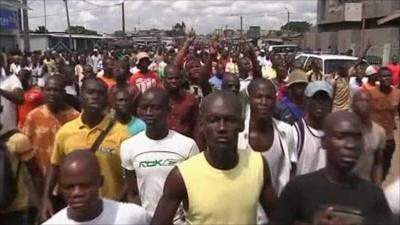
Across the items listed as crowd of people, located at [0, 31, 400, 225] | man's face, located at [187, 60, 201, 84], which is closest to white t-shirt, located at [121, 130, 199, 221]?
crowd of people, located at [0, 31, 400, 225]

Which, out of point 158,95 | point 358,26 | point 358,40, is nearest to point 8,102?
point 158,95

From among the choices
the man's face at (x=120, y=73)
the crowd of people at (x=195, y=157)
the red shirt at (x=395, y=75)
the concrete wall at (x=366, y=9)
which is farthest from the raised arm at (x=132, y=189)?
the concrete wall at (x=366, y=9)

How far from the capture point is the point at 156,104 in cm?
441

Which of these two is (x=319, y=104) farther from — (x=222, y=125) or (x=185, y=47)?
(x=185, y=47)

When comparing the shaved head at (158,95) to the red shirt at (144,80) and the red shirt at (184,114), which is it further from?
the red shirt at (144,80)

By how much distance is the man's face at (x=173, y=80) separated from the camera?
6.07m

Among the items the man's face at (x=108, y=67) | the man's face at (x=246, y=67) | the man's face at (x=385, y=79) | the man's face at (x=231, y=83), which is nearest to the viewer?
the man's face at (x=231, y=83)

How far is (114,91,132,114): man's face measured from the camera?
5.21m

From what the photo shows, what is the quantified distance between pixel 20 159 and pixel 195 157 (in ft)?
4.64

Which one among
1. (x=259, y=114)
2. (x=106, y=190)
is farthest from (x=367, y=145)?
(x=106, y=190)

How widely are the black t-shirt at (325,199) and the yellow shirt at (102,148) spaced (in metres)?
1.85

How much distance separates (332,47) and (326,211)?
135 feet

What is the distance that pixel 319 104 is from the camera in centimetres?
458

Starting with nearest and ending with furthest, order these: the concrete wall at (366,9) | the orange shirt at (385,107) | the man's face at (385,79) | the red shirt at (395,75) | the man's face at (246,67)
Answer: the orange shirt at (385,107), the man's face at (385,79), the man's face at (246,67), the red shirt at (395,75), the concrete wall at (366,9)
